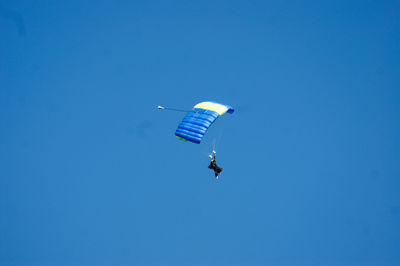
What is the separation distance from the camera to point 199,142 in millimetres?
22219

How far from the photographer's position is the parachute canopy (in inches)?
883

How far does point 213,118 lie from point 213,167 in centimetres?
234

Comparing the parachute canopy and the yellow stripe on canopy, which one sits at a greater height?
the yellow stripe on canopy

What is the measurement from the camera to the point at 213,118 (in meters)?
23.1

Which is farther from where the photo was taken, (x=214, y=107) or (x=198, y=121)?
(x=214, y=107)

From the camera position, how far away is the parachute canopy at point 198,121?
22.4m

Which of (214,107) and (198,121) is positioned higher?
(214,107)

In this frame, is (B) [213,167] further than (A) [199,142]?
Yes

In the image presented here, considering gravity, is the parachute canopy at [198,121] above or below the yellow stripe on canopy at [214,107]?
below

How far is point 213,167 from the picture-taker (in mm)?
24078

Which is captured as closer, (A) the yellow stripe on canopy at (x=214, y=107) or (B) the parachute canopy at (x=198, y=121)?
(B) the parachute canopy at (x=198, y=121)

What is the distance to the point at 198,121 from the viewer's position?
23.0 meters

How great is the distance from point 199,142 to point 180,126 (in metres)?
1.43

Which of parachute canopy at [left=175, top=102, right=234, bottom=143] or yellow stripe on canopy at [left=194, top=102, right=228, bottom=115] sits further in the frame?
yellow stripe on canopy at [left=194, top=102, right=228, bottom=115]
